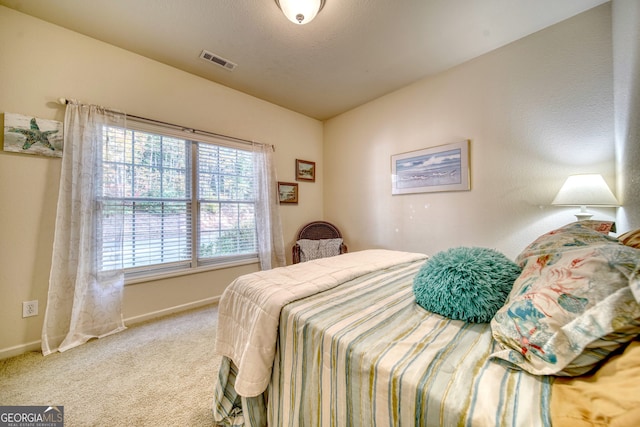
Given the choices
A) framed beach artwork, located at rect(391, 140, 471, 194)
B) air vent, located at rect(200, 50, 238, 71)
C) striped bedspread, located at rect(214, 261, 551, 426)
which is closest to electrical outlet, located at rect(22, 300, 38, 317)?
striped bedspread, located at rect(214, 261, 551, 426)

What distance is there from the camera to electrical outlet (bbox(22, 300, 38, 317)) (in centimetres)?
179

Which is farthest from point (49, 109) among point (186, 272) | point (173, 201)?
point (186, 272)

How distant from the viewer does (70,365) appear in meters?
1.63

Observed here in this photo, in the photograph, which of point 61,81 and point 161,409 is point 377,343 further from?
point 61,81

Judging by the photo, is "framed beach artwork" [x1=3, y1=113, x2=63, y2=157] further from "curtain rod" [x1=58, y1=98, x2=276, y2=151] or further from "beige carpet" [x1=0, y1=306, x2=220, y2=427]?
"beige carpet" [x1=0, y1=306, x2=220, y2=427]

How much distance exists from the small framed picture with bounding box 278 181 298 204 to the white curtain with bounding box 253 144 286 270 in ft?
0.58

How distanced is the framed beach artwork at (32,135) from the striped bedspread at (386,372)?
2.47 m

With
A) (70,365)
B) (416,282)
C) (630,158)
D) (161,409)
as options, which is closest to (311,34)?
(416,282)

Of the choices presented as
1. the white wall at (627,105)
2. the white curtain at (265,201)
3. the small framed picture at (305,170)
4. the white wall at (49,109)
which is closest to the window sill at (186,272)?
the white wall at (49,109)

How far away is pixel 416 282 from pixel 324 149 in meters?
3.24

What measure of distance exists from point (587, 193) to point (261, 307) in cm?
231

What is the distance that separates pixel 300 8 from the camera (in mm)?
1604

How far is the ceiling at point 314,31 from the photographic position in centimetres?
174

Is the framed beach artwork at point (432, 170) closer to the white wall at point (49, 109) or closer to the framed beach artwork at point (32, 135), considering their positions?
the white wall at point (49, 109)
